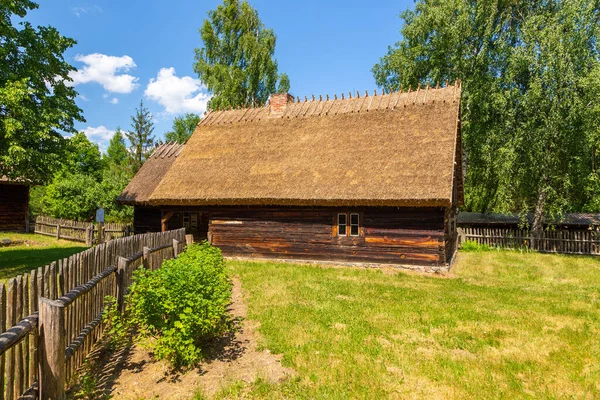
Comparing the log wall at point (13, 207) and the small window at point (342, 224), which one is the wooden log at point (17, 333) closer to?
the small window at point (342, 224)

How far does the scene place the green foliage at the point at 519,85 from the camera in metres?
18.3

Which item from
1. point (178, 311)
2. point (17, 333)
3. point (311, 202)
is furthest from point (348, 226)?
point (17, 333)

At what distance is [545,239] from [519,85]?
9.65 meters

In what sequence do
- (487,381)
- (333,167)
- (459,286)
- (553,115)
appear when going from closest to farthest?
(487,381)
(459,286)
(333,167)
(553,115)

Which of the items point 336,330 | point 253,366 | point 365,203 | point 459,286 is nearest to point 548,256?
point 459,286

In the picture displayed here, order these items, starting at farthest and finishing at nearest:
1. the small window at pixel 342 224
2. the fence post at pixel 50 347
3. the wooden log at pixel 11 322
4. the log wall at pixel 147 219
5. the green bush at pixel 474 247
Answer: the log wall at pixel 147 219 → the green bush at pixel 474 247 → the small window at pixel 342 224 → the fence post at pixel 50 347 → the wooden log at pixel 11 322

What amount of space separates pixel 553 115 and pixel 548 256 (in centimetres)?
685

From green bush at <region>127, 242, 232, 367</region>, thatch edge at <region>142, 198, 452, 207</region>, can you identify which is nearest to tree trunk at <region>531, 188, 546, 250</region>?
thatch edge at <region>142, 198, 452, 207</region>

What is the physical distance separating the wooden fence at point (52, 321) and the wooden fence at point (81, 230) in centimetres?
1558

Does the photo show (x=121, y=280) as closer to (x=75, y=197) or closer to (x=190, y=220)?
(x=190, y=220)

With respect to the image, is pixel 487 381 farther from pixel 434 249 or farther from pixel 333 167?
pixel 333 167

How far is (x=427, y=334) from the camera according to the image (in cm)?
707

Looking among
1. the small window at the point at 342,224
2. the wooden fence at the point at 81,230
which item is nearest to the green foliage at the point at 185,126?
the wooden fence at the point at 81,230

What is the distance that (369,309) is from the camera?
8.49 m
